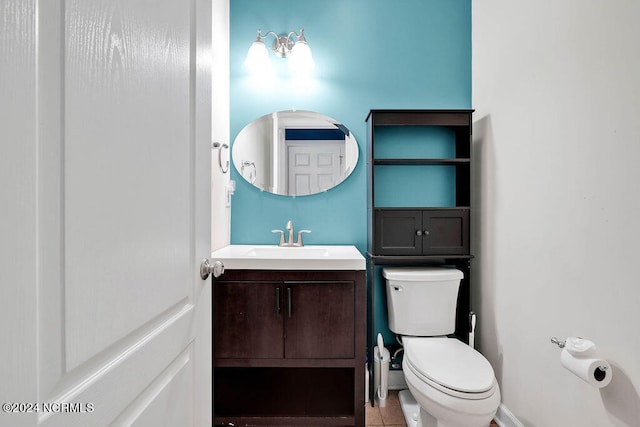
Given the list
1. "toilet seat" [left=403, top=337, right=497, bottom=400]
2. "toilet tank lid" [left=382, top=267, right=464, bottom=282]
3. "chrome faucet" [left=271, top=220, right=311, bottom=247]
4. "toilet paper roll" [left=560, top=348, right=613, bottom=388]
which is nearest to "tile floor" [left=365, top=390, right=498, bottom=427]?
"toilet seat" [left=403, top=337, right=497, bottom=400]

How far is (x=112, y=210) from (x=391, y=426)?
1796 mm

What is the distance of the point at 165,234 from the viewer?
711 millimetres

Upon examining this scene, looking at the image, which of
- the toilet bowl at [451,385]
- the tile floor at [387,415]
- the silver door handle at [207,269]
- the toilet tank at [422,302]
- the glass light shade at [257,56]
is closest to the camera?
the silver door handle at [207,269]

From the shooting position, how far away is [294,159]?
224 centimetres

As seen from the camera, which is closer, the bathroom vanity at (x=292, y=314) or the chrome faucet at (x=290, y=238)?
the bathroom vanity at (x=292, y=314)

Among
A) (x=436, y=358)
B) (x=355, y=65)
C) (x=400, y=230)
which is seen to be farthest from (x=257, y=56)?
(x=436, y=358)

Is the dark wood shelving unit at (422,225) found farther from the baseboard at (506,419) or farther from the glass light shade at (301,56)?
the glass light shade at (301,56)

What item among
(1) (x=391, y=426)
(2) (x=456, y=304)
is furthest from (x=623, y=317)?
(1) (x=391, y=426)

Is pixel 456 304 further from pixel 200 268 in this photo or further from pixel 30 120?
pixel 30 120

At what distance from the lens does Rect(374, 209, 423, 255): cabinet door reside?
1969mm

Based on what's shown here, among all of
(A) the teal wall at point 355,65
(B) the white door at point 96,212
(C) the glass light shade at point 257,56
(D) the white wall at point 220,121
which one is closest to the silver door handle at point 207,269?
(B) the white door at point 96,212

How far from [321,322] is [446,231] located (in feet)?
3.04

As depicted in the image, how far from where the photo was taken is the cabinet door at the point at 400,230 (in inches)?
77.5

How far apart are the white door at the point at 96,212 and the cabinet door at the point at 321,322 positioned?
2.72ft
